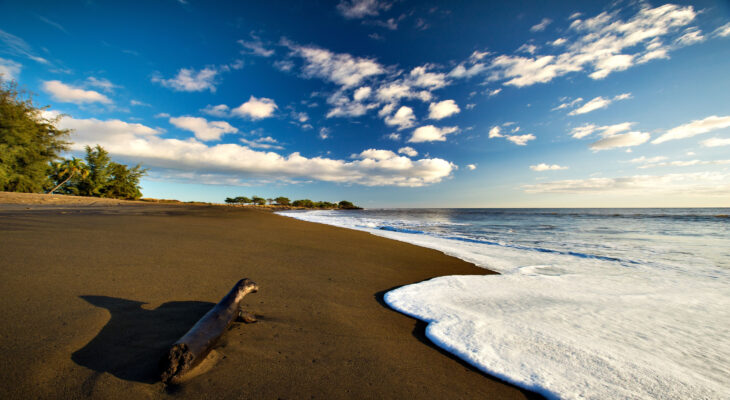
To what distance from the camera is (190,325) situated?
2160mm

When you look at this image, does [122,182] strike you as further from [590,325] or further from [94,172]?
[590,325]

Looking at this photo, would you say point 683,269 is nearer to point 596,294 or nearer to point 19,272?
point 596,294

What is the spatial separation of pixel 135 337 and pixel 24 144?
3238 cm

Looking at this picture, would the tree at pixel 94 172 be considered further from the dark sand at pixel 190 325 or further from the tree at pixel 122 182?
the dark sand at pixel 190 325

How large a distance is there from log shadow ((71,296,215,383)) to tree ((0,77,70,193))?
29.3 meters

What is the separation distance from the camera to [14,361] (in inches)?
60.8

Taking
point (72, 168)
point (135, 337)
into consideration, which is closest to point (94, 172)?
point (72, 168)

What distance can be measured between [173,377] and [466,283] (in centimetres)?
400

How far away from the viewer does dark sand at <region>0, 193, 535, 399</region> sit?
1528 millimetres

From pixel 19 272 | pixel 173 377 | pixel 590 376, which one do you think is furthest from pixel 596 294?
pixel 19 272

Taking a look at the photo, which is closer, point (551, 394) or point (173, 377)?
point (173, 377)

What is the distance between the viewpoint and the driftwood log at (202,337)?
4.99ft

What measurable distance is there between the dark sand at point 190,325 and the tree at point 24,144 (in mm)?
26342

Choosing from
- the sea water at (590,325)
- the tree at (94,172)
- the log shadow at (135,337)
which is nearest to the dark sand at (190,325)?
the log shadow at (135,337)
